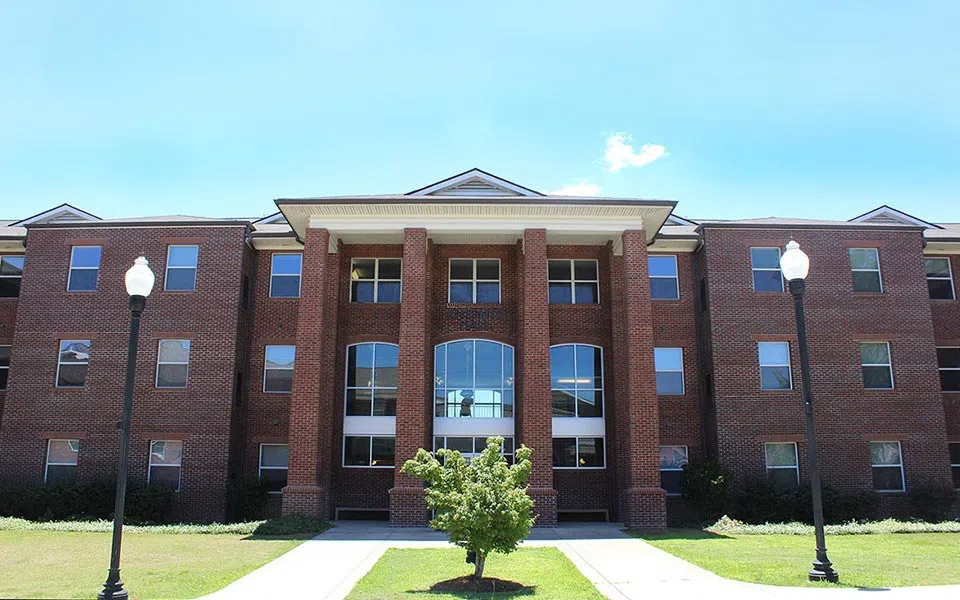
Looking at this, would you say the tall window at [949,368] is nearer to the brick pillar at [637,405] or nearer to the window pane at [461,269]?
the brick pillar at [637,405]

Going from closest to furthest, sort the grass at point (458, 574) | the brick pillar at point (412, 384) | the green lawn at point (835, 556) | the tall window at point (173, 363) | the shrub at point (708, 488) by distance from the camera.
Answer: the grass at point (458, 574)
the green lawn at point (835, 556)
the brick pillar at point (412, 384)
the shrub at point (708, 488)
the tall window at point (173, 363)

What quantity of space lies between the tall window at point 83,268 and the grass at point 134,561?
8981mm

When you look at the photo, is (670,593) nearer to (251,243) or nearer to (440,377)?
(440,377)

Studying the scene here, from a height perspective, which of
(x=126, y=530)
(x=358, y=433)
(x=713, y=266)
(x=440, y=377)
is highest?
(x=713, y=266)

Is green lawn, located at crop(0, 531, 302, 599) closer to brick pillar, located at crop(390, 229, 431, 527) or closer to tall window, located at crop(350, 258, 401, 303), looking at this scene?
brick pillar, located at crop(390, 229, 431, 527)

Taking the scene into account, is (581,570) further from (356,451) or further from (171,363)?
(171,363)

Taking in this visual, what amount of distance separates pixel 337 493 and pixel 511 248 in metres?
9.93

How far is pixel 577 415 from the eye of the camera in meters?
23.3

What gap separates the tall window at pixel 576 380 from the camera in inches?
921

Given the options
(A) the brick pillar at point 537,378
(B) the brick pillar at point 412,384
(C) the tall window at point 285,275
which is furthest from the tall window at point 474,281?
(C) the tall window at point 285,275

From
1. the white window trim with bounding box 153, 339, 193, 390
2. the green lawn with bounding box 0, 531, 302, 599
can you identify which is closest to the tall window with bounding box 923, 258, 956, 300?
the green lawn with bounding box 0, 531, 302, 599

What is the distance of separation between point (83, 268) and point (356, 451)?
37.4 ft

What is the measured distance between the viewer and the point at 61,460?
23.3 meters

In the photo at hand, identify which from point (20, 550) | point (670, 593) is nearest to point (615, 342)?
point (670, 593)
